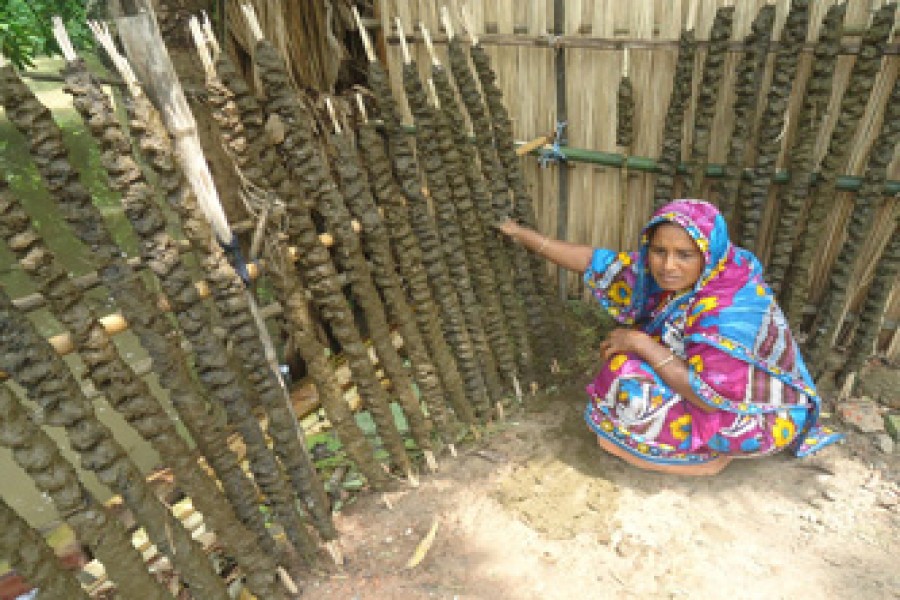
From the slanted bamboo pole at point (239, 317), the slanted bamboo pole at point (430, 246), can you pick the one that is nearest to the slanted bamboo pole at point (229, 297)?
the slanted bamboo pole at point (239, 317)

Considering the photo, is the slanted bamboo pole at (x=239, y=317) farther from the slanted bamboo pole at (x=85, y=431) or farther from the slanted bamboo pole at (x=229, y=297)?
the slanted bamboo pole at (x=85, y=431)

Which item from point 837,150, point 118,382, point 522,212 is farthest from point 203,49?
point 837,150

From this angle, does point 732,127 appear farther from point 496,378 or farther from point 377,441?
point 377,441

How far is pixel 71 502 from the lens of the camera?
1.64 metres

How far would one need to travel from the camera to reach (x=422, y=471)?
2859 millimetres

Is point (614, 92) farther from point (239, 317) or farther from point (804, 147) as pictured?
point (239, 317)

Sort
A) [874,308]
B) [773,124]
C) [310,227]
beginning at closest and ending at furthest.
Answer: [310,227], [773,124], [874,308]

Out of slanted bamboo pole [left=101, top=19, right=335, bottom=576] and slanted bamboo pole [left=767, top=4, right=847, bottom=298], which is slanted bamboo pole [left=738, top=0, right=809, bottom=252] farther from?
slanted bamboo pole [left=101, top=19, right=335, bottom=576]

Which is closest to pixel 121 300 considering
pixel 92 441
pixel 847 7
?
pixel 92 441

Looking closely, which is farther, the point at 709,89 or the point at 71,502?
the point at 709,89

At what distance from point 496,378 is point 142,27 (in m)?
2.14

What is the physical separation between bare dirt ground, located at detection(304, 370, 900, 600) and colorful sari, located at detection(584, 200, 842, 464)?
0.56ft

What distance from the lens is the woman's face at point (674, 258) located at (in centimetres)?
230

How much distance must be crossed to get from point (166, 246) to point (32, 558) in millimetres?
932
